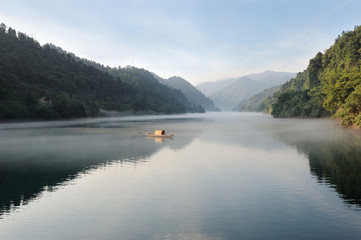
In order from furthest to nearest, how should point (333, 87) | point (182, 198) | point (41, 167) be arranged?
point (333, 87) < point (41, 167) < point (182, 198)

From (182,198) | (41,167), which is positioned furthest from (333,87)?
(41,167)

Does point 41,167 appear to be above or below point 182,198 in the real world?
below

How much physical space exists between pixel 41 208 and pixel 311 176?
20259 millimetres

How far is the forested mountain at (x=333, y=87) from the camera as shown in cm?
7744

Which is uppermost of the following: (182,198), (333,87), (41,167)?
(333,87)

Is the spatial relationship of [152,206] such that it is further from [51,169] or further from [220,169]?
[51,169]

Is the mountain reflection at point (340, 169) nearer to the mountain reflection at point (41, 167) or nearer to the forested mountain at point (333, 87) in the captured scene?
the mountain reflection at point (41, 167)

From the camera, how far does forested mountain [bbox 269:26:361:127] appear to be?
254ft

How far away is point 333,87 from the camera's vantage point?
8519 cm

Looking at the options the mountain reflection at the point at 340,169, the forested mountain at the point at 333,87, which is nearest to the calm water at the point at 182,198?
the mountain reflection at the point at 340,169

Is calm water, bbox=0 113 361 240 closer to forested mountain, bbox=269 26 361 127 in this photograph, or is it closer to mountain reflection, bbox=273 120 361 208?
mountain reflection, bbox=273 120 361 208

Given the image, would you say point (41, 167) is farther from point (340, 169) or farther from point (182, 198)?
point (340, 169)

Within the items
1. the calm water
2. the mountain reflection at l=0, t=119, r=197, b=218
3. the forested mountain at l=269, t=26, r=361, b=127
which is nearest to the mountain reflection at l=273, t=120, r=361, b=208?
the calm water

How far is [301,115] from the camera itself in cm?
16162
